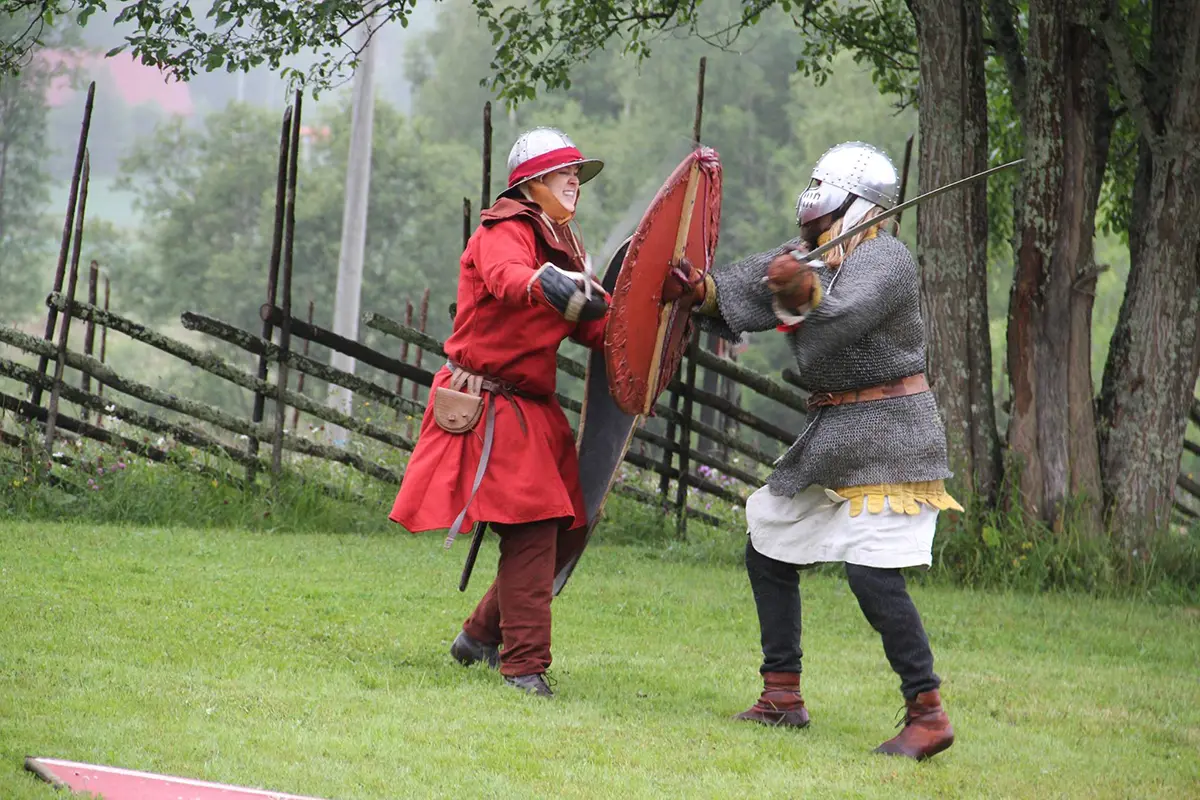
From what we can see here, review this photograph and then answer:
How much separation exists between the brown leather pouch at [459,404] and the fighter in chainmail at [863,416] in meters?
0.71

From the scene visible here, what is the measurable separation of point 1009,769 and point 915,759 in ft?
0.81

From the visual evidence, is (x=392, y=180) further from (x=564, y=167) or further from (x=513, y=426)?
(x=513, y=426)

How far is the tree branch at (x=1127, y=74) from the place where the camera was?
7371 mm

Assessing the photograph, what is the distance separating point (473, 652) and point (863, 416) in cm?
146

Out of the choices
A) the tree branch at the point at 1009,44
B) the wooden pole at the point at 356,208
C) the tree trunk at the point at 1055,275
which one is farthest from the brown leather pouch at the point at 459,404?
the wooden pole at the point at 356,208

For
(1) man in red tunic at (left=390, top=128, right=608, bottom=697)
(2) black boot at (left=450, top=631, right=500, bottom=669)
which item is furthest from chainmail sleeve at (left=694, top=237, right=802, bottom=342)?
(2) black boot at (left=450, top=631, right=500, bottom=669)

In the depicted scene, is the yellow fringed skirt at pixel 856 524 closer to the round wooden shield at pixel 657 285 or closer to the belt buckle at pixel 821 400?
the belt buckle at pixel 821 400

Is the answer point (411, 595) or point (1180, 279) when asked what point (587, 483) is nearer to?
point (411, 595)

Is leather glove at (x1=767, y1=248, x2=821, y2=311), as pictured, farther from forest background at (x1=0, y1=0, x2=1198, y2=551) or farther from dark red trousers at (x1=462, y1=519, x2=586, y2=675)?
forest background at (x1=0, y1=0, x2=1198, y2=551)

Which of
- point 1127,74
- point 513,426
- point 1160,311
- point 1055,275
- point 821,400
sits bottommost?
point 513,426

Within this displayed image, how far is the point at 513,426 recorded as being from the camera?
4434 mm

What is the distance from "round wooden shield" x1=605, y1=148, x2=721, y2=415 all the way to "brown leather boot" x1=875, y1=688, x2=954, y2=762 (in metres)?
1.04

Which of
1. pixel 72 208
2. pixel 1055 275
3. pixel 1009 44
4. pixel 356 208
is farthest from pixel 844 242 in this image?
pixel 356 208

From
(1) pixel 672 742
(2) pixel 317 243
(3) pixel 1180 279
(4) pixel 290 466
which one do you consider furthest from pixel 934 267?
(2) pixel 317 243
